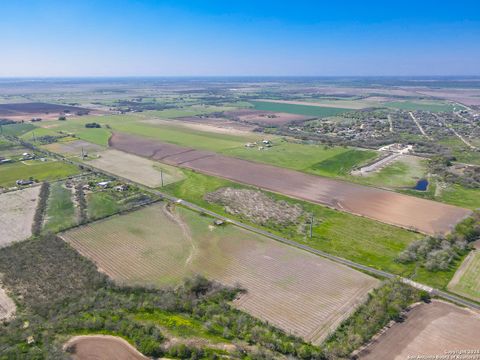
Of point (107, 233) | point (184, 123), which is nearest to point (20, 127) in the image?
point (184, 123)

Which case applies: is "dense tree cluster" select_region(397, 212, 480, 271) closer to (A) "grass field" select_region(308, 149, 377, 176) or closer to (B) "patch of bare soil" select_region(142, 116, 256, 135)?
(A) "grass field" select_region(308, 149, 377, 176)

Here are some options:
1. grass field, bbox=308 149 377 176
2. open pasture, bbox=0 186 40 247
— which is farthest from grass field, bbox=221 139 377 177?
open pasture, bbox=0 186 40 247

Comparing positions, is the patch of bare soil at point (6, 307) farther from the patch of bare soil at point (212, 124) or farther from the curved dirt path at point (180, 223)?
the patch of bare soil at point (212, 124)

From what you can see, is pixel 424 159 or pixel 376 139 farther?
pixel 376 139

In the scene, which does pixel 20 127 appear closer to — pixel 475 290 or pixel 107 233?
pixel 107 233

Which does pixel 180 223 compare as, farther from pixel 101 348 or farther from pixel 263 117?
pixel 263 117

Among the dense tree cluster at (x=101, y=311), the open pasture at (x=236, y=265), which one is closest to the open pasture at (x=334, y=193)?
the open pasture at (x=236, y=265)

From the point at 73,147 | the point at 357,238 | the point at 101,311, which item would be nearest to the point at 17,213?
the point at 101,311
